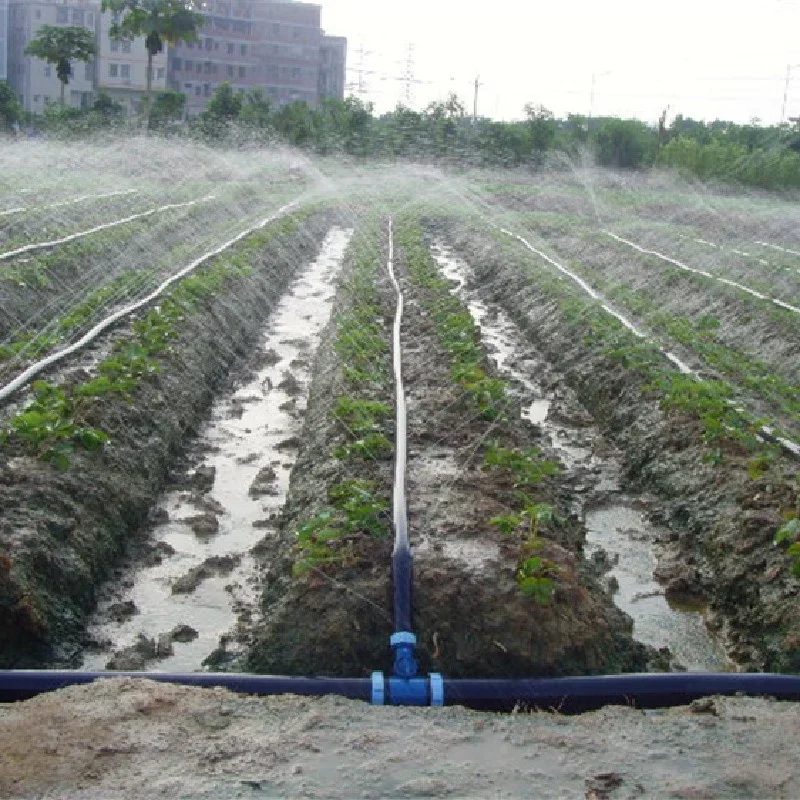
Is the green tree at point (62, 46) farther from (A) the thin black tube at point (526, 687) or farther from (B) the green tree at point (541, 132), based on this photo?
(A) the thin black tube at point (526, 687)

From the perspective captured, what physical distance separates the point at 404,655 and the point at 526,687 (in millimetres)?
515

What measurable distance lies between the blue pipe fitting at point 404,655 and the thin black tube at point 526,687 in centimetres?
14

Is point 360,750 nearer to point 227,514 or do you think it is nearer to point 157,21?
point 227,514

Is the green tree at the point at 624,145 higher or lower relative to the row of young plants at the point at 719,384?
higher

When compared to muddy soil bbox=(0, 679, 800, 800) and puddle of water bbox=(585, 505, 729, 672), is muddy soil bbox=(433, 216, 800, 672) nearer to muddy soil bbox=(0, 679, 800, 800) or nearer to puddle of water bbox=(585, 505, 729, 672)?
puddle of water bbox=(585, 505, 729, 672)

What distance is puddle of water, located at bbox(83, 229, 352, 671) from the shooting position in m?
5.12

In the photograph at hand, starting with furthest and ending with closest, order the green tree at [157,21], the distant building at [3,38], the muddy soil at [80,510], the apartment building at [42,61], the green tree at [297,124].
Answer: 1. the distant building at [3,38]
2. the apartment building at [42,61]
3. the green tree at [297,124]
4. the green tree at [157,21]
5. the muddy soil at [80,510]

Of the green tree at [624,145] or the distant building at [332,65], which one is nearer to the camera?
the green tree at [624,145]

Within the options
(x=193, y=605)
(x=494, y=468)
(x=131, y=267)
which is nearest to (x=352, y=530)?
(x=193, y=605)

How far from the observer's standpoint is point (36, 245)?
1369 centimetres

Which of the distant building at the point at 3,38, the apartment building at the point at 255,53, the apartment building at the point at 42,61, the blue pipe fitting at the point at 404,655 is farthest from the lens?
the distant building at the point at 3,38

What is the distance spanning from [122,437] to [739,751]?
4302mm

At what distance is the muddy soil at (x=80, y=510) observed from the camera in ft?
15.6

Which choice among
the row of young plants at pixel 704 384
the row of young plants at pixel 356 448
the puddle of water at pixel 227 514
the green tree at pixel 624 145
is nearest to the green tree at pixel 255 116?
the green tree at pixel 624 145
